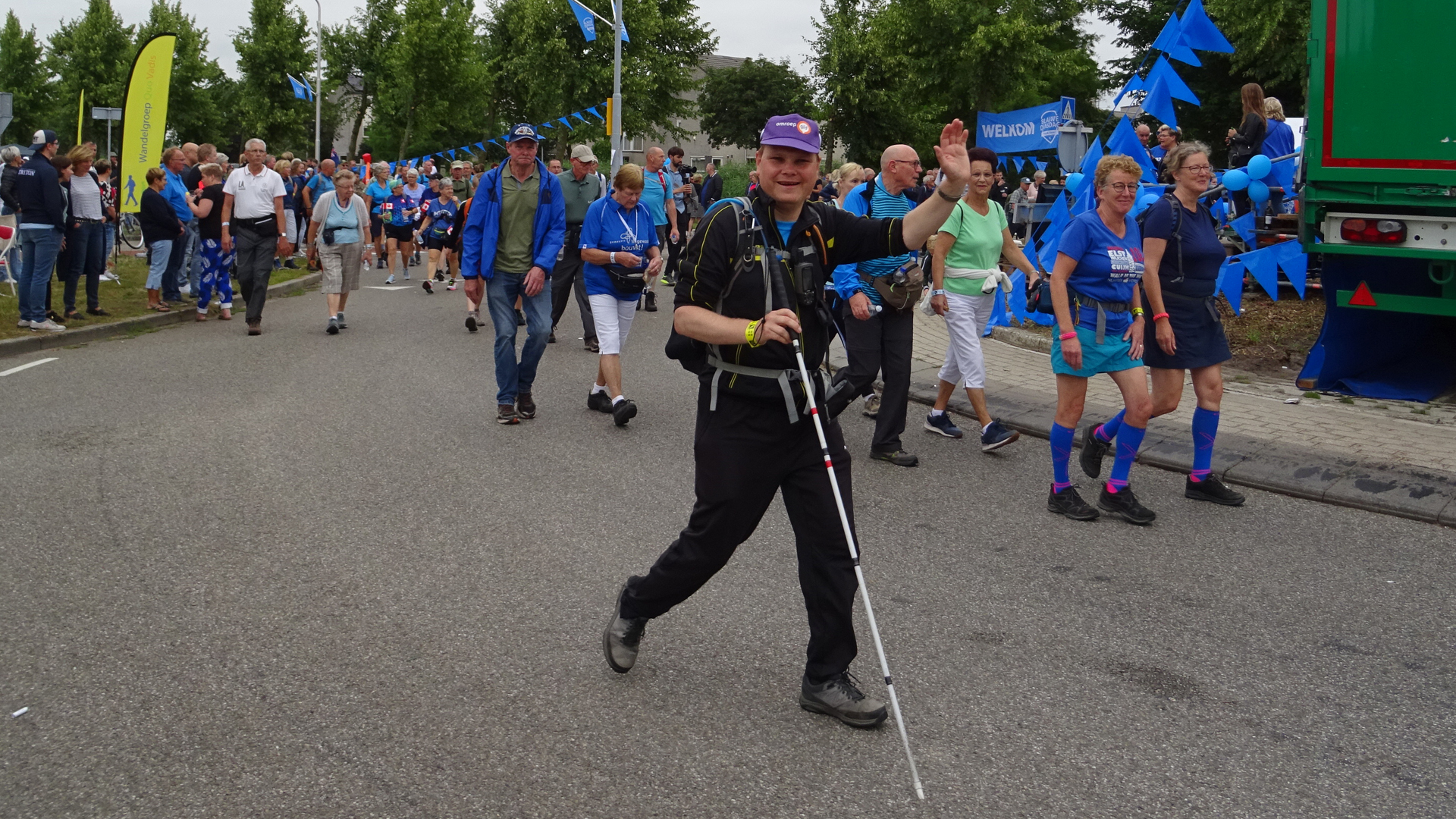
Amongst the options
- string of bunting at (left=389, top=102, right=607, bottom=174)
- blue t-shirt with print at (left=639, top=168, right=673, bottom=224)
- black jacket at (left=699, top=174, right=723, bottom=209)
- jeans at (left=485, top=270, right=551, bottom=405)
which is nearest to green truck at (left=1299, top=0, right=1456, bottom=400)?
jeans at (left=485, top=270, right=551, bottom=405)

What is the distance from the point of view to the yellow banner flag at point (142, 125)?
15.3 metres

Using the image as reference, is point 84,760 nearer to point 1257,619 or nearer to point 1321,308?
point 1257,619

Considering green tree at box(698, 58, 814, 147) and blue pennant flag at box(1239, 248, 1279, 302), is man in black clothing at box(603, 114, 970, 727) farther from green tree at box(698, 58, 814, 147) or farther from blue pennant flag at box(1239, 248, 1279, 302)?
green tree at box(698, 58, 814, 147)

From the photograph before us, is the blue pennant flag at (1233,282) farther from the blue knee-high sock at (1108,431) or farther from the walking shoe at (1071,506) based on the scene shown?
the walking shoe at (1071,506)

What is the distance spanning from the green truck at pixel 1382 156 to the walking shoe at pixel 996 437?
2.89m

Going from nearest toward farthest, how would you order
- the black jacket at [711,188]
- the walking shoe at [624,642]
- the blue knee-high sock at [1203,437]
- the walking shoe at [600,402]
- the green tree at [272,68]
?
the walking shoe at [624,642], the blue knee-high sock at [1203,437], the walking shoe at [600,402], the black jacket at [711,188], the green tree at [272,68]

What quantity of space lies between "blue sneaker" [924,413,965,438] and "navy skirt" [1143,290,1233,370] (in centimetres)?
212

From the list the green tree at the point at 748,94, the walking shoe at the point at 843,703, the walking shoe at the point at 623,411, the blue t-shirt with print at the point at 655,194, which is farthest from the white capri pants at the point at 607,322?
the green tree at the point at 748,94

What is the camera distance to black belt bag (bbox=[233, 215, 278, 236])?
13.2 meters

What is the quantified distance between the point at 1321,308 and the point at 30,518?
36.7 feet

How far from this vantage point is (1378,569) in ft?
18.8

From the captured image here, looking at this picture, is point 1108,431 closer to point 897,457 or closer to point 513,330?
point 897,457

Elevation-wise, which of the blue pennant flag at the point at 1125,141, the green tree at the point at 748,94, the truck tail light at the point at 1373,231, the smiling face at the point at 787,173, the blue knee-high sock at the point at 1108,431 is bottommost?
the blue knee-high sock at the point at 1108,431

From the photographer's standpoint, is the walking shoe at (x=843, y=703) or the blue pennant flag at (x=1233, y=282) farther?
the blue pennant flag at (x=1233, y=282)
